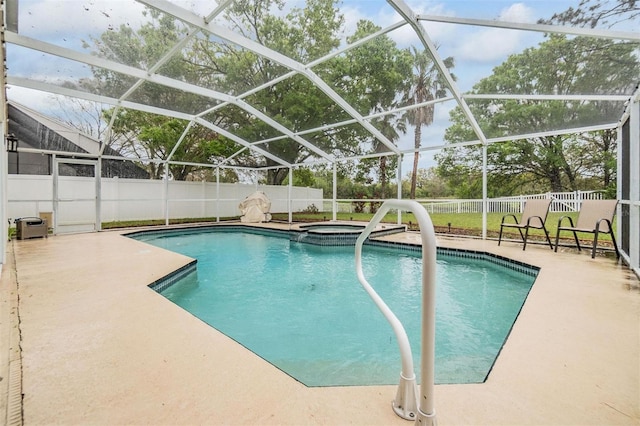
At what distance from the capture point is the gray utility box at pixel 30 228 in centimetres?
787

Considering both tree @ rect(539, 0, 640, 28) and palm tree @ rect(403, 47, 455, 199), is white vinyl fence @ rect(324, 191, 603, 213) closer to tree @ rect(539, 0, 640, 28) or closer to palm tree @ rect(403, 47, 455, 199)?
palm tree @ rect(403, 47, 455, 199)

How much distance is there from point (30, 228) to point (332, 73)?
29.4ft

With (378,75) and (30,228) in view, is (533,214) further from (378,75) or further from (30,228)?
(30,228)

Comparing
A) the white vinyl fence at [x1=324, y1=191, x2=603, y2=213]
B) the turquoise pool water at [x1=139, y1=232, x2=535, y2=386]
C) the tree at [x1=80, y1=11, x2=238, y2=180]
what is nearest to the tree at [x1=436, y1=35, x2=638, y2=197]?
the white vinyl fence at [x1=324, y1=191, x2=603, y2=213]

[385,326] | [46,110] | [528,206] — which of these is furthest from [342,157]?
[46,110]

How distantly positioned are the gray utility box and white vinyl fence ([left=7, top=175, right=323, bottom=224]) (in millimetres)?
649

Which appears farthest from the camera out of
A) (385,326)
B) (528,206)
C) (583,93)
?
(528,206)

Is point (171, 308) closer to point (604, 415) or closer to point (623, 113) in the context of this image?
point (604, 415)

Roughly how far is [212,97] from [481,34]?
603 cm

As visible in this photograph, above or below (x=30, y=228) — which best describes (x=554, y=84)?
above

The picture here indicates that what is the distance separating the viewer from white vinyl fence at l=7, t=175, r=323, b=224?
9.77 m

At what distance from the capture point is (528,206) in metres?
6.71

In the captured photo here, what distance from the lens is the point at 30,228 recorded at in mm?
7992

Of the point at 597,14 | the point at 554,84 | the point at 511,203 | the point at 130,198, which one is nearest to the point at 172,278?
the point at 597,14
